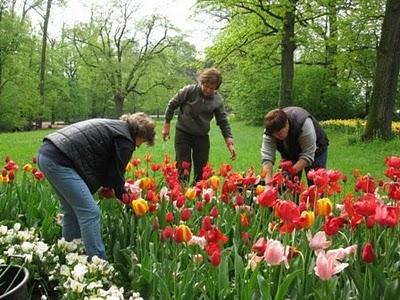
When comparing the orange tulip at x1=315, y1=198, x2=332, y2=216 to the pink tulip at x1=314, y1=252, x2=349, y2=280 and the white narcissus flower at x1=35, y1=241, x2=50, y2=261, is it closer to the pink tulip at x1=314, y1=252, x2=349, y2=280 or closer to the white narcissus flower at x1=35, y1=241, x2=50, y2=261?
the pink tulip at x1=314, y1=252, x2=349, y2=280

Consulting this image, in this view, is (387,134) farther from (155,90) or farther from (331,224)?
(155,90)

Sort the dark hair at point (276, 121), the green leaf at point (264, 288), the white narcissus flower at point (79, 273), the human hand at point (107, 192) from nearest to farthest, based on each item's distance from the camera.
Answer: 1. the green leaf at point (264, 288)
2. the white narcissus flower at point (79, 273)
3. the human hand at point (107, 192)
4. the dark hair at point (276, 121)

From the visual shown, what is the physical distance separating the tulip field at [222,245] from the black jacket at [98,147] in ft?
0.70

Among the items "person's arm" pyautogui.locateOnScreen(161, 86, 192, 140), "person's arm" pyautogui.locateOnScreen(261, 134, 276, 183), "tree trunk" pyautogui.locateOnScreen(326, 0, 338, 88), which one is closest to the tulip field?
"person's arm" pyautogui.locateOnScreen(261, 134, 276, 183)

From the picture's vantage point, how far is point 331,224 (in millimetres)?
2479

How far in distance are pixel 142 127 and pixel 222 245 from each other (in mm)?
985

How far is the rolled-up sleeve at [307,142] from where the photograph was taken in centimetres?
444

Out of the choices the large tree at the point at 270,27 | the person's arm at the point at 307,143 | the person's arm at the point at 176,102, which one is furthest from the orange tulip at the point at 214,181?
the large tree at the point at 270,27

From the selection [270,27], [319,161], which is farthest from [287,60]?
[319,161]

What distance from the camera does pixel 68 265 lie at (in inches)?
118

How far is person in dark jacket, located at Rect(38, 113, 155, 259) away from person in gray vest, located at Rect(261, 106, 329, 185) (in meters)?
1.14

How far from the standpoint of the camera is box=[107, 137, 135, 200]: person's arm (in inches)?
135

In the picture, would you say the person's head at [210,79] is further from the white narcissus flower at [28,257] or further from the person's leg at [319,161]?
the white narcissus flower at [28,257]

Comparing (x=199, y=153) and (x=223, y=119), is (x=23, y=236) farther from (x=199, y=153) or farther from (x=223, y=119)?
(x=223, y=119)
